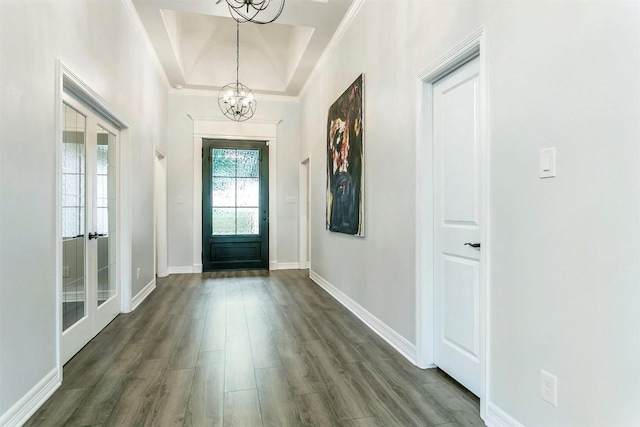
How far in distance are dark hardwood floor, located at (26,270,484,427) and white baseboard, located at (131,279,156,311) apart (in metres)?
0.28

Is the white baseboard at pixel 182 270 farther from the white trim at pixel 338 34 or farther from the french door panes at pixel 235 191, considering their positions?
the white trim at pixel 338 34

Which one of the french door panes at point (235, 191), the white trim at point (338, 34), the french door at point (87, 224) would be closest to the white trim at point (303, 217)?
the french door panes at point (235, 191)

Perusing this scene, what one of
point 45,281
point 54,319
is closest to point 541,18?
point 45,281

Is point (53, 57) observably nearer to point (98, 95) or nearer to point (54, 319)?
point (98, 95)

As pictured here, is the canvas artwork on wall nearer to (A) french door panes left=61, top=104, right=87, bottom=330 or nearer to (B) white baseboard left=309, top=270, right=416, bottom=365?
(B) white baseboard left=309, top=270, right=416, bottom=365

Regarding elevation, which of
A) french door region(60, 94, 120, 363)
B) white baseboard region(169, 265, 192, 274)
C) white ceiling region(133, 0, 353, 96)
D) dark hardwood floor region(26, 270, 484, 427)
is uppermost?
white ceiling region(133, 0, 353, 96)

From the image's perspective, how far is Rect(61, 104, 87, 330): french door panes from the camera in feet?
8.38

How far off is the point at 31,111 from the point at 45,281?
3.24 ft

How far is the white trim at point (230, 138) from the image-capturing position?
6441 mm

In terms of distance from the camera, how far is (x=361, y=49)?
3639 millimetres

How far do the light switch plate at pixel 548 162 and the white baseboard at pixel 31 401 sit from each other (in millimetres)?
2721

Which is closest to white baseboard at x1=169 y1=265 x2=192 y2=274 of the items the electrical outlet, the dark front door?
the dark front door

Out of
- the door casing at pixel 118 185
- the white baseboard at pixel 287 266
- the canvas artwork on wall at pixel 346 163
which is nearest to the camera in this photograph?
the door casing at pixel 118 185

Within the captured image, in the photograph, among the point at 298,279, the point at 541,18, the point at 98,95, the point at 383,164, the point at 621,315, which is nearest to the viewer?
the point at 621,315
